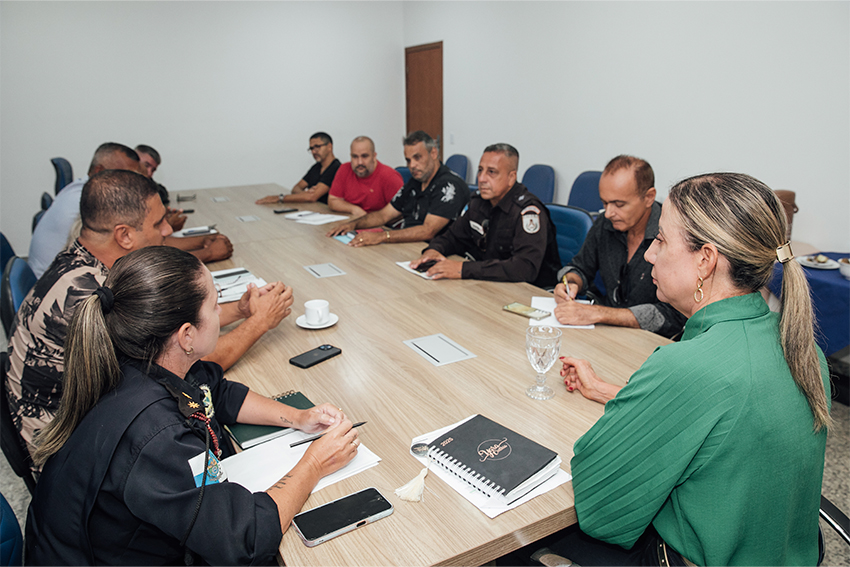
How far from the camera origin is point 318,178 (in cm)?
552

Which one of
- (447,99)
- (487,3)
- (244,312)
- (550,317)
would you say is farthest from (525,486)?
(447,99)

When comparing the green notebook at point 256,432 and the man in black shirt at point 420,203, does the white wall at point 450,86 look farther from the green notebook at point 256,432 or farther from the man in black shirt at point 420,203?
the green notebook at point 256,432

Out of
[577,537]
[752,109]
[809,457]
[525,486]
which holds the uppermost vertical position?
[752,109]

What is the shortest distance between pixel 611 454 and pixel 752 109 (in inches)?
142

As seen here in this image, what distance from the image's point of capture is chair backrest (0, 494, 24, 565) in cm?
103

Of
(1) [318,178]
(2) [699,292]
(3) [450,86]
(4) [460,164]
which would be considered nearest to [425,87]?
(3) [450,86]

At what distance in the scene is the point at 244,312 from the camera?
2029mm

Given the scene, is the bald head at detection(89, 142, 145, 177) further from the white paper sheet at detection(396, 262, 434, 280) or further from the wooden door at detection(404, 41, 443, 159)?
the wooden door at detection(404, 41, 443, 159)

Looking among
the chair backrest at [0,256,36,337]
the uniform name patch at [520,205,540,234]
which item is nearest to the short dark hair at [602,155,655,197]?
the uniform name patch at [520,205,540,234]

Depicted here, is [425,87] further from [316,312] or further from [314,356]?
[314,356]

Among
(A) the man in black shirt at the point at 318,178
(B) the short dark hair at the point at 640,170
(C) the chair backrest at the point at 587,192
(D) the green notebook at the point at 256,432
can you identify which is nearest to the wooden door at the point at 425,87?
(A) the man in black shirt at the point at 318,178

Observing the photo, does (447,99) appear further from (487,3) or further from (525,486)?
(525,486)

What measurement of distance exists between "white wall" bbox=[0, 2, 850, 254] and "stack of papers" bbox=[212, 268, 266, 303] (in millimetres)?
3351

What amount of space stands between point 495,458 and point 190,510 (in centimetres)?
62
